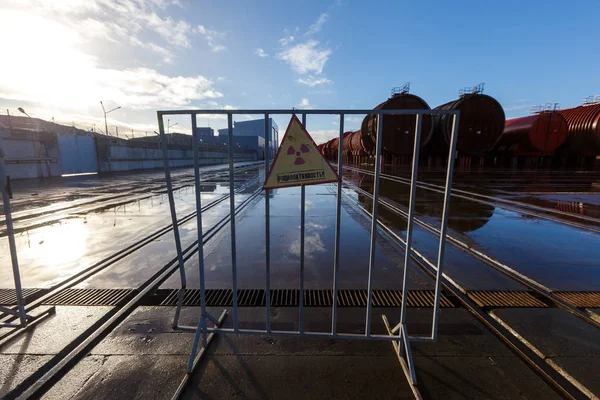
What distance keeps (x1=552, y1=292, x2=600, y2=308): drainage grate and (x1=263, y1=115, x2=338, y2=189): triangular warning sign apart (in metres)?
3.28

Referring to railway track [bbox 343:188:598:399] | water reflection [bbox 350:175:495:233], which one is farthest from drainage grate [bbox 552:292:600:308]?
water reflection [bbox 350:175:495:233]

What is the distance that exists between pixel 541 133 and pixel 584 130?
3.14 m

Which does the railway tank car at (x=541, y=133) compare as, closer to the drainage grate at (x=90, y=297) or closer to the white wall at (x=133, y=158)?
the drainage grate at (x=90, y=297)

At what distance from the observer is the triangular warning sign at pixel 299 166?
7.23 ft

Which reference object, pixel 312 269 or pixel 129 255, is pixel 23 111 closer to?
pixel 129 255

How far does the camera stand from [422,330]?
2.60 metres

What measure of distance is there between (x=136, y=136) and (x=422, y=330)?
123 feet

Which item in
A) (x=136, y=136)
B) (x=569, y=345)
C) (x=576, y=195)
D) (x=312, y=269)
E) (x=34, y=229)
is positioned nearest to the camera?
(x=569, y=345)

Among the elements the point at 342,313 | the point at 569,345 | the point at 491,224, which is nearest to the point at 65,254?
the point at 342,313

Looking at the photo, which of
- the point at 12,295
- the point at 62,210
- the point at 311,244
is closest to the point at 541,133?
the point at 311,244

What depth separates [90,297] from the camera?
3.17m

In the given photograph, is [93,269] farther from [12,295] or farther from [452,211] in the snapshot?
[452,211]

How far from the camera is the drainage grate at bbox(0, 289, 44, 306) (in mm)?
3049

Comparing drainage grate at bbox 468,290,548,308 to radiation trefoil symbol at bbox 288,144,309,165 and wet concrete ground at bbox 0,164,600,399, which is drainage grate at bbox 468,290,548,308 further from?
radiation trefoil symbol at bbox 288,144,309,165
